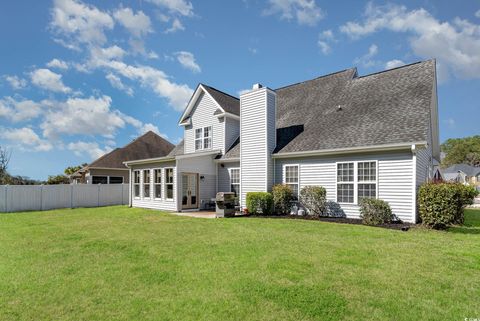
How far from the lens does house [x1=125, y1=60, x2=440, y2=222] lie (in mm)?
11000

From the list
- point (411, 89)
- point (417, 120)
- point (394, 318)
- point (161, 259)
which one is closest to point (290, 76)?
point (411, 89)

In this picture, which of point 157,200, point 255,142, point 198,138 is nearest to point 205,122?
point 198,138

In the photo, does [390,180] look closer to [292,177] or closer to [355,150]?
[355,150]

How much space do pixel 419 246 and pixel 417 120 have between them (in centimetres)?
622

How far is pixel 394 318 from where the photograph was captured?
358 centimetres

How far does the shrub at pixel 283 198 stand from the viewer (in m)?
13.2

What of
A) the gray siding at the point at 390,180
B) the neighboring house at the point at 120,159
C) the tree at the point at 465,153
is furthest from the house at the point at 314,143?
the tree at the point at 465,153

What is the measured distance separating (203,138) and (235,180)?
4.26 meters

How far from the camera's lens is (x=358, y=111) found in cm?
1368

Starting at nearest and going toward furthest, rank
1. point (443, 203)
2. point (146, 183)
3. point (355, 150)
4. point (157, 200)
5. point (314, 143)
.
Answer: point (443, 203)
point (355, 150)
point (314, 143)
point (157, 200)
point (146, 183)

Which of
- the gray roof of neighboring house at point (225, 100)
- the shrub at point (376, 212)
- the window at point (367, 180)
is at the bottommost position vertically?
the shrub at point (376, 212)

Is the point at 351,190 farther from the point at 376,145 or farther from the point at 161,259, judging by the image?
the point at 161,259

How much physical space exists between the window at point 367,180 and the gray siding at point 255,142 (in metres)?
4.41

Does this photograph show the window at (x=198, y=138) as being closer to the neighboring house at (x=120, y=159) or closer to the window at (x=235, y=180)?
the window at (x=235, y=180)
